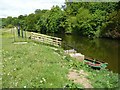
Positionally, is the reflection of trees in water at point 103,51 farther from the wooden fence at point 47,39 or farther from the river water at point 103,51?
the wooden fence at point 47,39

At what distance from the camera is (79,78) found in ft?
57.7

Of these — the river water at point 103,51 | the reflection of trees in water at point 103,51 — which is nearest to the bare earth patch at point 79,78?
the river water at point 103,51

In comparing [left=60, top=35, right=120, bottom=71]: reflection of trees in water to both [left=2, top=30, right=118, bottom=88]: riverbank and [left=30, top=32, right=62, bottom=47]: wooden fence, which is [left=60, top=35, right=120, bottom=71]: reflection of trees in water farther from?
[left=2, top=30, right=118, bottom=88]: riverbank

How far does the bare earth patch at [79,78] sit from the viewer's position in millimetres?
16422

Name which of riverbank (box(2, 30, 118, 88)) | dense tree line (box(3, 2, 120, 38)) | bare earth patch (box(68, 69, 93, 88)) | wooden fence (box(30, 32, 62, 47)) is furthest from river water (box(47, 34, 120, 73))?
dense tree line (box(3, 2, 120, 38))

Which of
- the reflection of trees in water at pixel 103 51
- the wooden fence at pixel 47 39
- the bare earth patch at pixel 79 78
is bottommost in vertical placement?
the reflection of trees in water at pixel 103 51

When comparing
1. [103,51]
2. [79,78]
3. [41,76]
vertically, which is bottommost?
[103,51]

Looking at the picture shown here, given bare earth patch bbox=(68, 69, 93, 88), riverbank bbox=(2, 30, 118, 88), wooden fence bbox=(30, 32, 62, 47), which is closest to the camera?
riverbank bbox=(2, 30, 118, 88)

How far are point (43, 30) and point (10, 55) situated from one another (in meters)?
103

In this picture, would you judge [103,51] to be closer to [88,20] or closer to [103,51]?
[103,51]

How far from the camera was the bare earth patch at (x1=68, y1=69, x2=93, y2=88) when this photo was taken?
16422 millimetres

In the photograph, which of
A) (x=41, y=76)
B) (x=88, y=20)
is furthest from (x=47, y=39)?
(x=88, y=20)

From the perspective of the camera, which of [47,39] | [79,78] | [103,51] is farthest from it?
[103,51]

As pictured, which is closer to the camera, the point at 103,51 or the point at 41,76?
the point at 41,76
